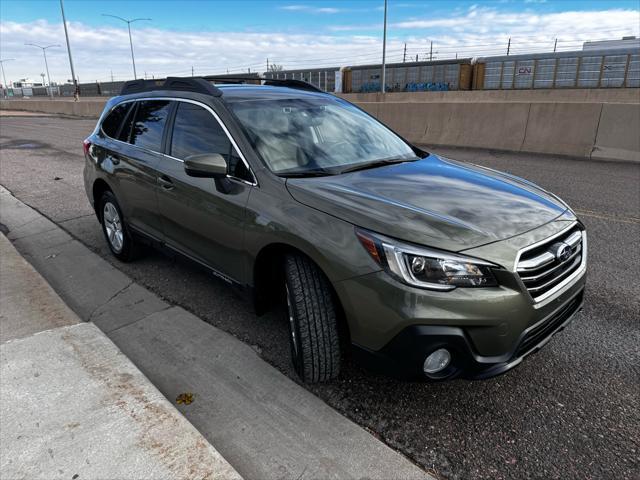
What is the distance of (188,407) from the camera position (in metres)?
2.64

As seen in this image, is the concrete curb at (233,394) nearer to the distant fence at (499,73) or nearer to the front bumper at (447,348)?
the front bumper at (447,348)

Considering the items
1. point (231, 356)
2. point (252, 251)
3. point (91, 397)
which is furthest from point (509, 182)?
point (91, 397)

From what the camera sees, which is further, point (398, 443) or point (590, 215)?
point (590, 215)

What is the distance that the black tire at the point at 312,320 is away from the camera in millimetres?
2502

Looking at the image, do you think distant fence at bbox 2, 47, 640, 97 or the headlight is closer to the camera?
the headlight

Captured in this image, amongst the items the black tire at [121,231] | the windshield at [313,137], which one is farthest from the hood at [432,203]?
the black tire at [121,231]

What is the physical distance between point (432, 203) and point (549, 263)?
2.20 ft

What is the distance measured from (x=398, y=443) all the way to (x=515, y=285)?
3.22 ft

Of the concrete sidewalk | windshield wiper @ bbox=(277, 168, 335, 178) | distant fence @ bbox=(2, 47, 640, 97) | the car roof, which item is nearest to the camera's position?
the concrete sidewalk

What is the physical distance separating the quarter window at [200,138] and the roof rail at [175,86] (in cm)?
14

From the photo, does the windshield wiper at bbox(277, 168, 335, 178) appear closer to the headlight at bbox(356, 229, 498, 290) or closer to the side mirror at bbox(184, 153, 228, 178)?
the side mirror at bbox(184, 153, 228, 178)

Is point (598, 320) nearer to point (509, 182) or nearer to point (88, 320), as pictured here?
point (509, 182)

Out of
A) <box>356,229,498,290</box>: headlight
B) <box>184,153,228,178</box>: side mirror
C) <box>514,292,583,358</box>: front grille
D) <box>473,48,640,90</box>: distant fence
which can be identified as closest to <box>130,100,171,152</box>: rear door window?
<box>184,153,228,178</box>: side mirror

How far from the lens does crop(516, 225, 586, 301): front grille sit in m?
2.30
